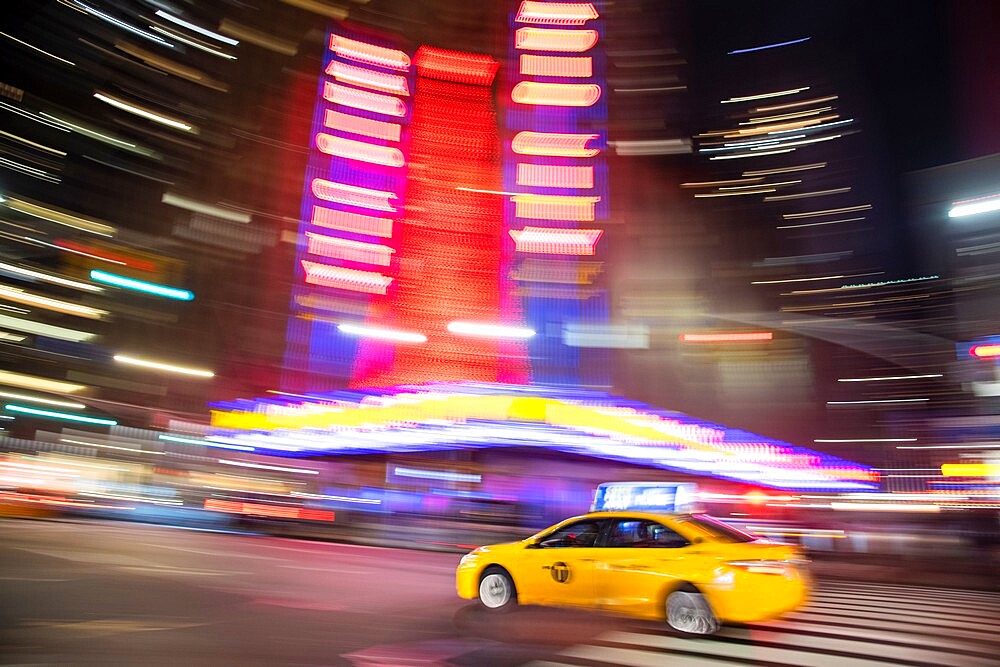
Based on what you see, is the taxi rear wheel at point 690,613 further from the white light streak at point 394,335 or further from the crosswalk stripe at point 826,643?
the white light streak at point 394,335

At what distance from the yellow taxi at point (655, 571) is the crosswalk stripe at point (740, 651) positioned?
276 mm

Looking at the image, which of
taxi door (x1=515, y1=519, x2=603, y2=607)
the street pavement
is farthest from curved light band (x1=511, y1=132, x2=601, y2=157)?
taxi door (x1=515, y1=519, x2=603, y2=607)

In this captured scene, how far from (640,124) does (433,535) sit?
217ft

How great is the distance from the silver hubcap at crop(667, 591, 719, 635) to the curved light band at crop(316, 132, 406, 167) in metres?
50.8

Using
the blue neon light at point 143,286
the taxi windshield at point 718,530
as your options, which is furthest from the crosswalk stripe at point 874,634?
the blue neon light at point 143,286

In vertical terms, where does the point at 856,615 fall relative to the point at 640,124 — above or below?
below

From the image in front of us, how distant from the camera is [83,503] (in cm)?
2902

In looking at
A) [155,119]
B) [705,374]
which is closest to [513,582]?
[705,374]

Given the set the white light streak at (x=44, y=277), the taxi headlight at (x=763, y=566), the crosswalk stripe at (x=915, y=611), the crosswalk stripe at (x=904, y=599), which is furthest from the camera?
the white light streak at (x=44, y=277)

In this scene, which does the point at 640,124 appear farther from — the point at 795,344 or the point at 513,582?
the point at 513,582

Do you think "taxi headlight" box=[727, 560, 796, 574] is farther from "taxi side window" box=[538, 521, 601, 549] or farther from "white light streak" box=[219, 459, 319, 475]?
"white light streak" box=[219, 459, 319, 475]

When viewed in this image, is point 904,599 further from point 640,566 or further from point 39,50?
point 39,50

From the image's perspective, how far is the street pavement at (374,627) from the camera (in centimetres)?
602

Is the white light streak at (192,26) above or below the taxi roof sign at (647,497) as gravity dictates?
above
